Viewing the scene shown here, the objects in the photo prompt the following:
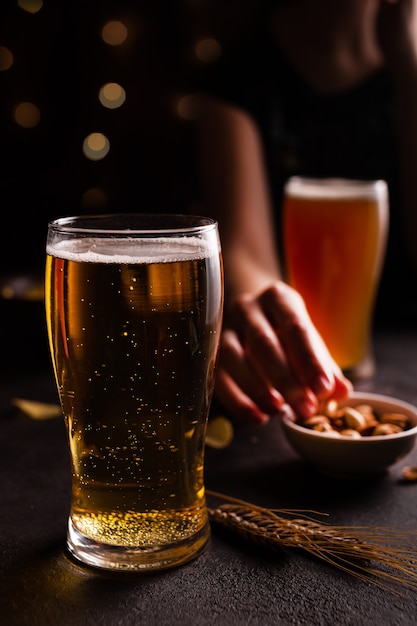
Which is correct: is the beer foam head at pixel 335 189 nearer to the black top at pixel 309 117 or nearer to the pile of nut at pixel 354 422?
the pile of nut at pixel 354 422

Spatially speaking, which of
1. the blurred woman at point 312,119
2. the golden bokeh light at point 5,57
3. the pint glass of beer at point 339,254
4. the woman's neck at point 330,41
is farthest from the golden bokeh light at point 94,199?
the pint glass of beer at point 339,254

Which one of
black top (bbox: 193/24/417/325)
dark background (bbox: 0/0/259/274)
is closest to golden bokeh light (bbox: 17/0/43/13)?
dark background (bbox: 0/0/259/274)

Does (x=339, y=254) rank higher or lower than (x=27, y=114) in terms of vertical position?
lower

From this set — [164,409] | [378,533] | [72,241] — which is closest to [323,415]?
[378,533]

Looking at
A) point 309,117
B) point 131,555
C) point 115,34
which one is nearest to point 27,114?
point 115,34

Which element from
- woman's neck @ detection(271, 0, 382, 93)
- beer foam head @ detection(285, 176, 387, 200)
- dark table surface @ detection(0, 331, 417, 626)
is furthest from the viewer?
woman's neck @ detection(271, 0, 382, 93)

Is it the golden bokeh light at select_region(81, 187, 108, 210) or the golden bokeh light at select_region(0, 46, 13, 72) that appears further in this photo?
the golden bokeh light at select_region(81, 187, 108, 210)

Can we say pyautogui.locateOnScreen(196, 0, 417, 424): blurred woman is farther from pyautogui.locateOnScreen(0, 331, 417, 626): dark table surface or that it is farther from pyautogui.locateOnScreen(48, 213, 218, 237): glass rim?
pyautogui.locateOnScreen(48, 213, 218, 237): glass rim

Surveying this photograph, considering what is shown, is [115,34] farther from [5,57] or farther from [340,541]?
[340,541]
